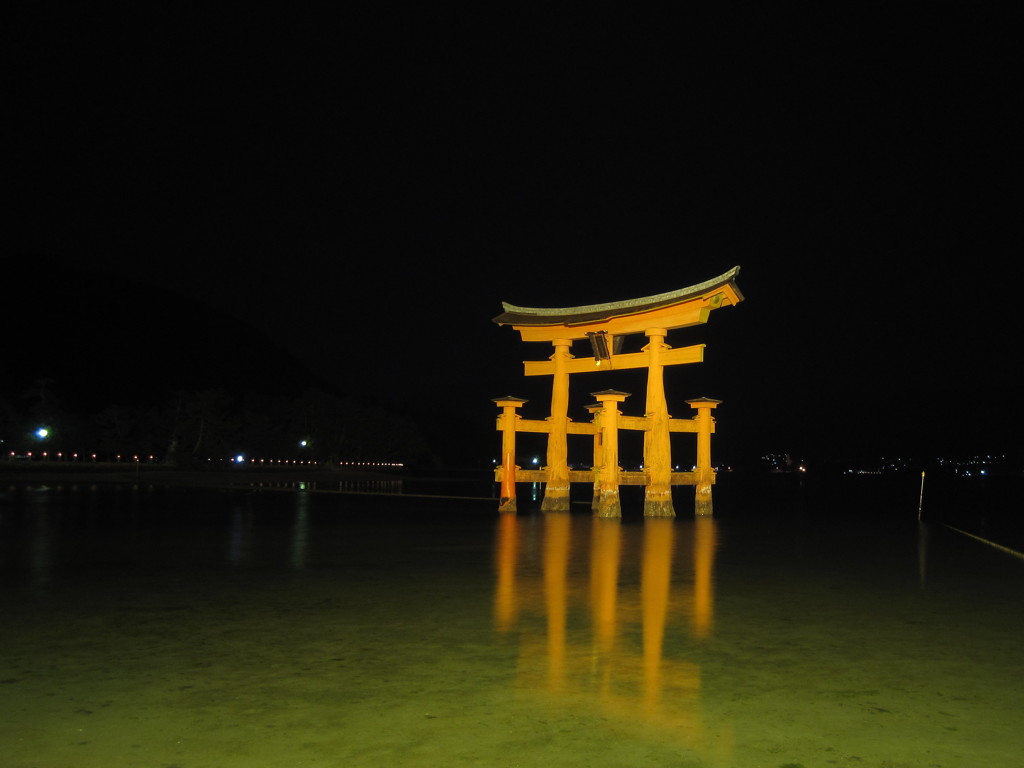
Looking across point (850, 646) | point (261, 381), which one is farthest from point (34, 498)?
point (261, 381)

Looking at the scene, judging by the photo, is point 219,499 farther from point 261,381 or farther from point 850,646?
point 261,381

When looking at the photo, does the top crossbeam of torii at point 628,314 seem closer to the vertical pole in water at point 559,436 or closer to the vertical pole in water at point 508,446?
the vertical pole in water at point 559,436

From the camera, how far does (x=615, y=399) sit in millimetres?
22234

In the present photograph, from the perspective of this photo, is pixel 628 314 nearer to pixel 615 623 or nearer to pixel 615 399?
pixel 615 399

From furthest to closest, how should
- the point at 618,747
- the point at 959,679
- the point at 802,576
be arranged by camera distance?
the point at 802,576 < the point at 959,679 < the point at 618,747

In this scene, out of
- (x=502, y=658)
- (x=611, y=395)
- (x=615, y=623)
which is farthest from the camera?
(x=611, y=395)

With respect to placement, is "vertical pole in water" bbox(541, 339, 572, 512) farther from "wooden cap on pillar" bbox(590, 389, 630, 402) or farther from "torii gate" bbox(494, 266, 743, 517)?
"wooden cap on pillar" bbox(590, 389, 630, 402)

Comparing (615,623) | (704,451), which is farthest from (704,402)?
(615,623)

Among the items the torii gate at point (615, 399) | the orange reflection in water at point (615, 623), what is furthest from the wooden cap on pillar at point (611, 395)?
the orange reflection in water at point (615, 623)

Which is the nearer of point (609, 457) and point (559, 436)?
point (609, 457)

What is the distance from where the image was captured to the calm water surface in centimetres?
425

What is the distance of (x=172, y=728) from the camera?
444 cm

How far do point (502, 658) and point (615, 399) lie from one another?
16447 mm

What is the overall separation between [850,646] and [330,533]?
40.6 ft
